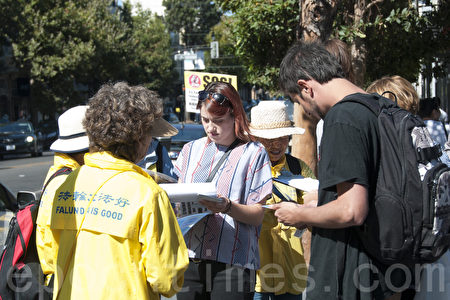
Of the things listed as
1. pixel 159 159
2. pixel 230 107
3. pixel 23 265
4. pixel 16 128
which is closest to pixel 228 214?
pixel 230 107

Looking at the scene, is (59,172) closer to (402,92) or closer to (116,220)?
(116,220)

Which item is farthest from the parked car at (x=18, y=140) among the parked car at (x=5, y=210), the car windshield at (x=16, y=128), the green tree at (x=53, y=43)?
the parked car at (x=5, y=210)

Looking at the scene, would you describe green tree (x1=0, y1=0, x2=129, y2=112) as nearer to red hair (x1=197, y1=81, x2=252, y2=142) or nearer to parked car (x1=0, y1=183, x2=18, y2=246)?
parked car (x1=0, y1=183, x2=18, y2=246)

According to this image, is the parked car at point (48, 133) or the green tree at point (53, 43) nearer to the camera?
the parked car at point (48, 133)

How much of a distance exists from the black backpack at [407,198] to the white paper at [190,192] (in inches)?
32.9

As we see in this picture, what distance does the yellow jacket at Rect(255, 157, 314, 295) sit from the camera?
4129mm

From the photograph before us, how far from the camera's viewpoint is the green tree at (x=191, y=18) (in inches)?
3135

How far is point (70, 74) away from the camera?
132ft

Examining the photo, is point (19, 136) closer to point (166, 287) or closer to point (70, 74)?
point (70, 74)

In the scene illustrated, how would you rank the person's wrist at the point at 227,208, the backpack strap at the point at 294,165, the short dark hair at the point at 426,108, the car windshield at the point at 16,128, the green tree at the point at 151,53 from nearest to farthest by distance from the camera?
the person's wrist at the point at 227,208 < the backpack strap at the point at 294,165 < the short dark hair at the point at 426,108 < the car windshield at the point at 16,128 < the green tree at the point at 151,53

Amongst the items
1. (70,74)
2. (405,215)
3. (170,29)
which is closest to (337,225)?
(405,215)

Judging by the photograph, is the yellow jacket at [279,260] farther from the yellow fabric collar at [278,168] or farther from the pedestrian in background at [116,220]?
the pedestrian in background at [116,220]

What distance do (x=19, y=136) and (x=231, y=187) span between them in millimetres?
25662

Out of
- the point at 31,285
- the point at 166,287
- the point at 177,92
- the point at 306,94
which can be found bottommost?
the point at 177,92
